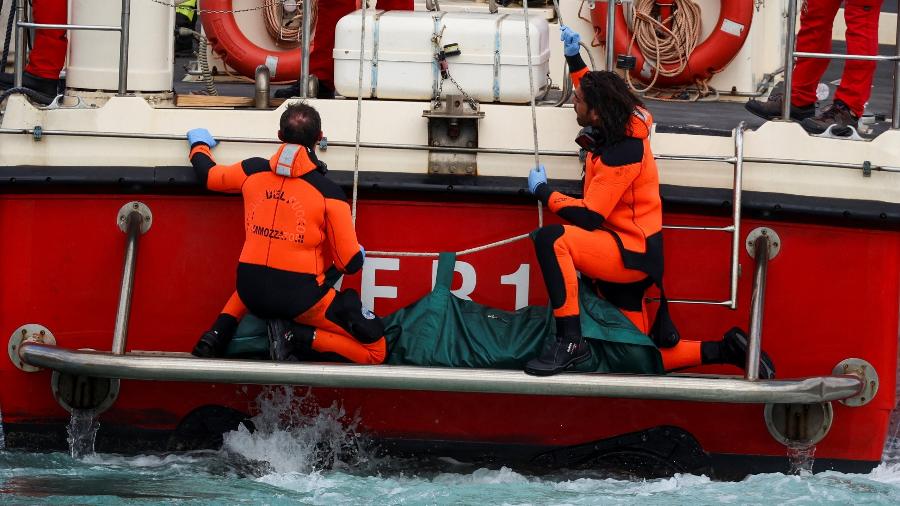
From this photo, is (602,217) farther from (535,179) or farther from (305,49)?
(305,49)

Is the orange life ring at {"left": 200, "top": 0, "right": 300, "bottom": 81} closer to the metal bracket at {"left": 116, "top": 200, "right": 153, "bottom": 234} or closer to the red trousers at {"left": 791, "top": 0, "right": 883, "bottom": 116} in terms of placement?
the metal bracket at {"left": 116, "top": 200, "right": 153, "bottom": 234}

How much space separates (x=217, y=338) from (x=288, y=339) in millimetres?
243

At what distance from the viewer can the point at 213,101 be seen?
18.7 feet

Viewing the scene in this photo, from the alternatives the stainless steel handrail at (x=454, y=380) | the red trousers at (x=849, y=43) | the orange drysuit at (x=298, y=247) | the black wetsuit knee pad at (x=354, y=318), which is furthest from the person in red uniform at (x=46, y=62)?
the red trousers at (x=849, y=43)

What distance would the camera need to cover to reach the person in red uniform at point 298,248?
4.93 m

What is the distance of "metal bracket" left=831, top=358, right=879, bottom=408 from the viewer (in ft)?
17.2

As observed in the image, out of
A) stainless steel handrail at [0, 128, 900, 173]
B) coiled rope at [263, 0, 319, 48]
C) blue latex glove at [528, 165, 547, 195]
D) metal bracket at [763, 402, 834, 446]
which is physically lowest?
metal bracket at [763, 402, 834, 446]

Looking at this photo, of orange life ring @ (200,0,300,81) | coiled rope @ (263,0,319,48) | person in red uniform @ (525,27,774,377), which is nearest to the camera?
person in red uniform @ (525,27,774,377)

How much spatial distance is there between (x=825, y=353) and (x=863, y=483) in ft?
1.56

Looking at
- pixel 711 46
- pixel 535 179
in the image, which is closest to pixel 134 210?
pixel 535 179

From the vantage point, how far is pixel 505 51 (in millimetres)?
5254

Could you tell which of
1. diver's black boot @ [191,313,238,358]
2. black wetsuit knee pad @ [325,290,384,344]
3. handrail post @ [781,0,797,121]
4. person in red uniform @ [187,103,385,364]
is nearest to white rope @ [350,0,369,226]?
person in red uniform @ [187,103,385,364]

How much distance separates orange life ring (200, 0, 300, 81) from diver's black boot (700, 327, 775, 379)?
281cm

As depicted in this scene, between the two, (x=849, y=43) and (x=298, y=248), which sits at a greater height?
(x=849, y=43)
